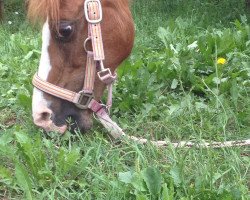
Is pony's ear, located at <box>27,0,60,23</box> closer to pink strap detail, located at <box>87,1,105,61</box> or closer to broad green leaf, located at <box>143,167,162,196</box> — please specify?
pink strap detail, located at <box>87,1,105,61</box>

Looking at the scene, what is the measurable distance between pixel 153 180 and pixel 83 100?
2.37ft

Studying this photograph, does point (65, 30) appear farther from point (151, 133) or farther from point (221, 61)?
point (221, 61)

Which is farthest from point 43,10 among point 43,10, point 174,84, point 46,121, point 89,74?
point 174,84

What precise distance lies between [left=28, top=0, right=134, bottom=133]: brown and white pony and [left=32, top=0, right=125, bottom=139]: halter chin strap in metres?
0.03

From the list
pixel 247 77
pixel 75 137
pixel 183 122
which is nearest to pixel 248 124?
pixel 183 122

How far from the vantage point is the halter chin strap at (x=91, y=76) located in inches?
96.0

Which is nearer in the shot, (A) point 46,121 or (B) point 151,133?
(A) point 46,121

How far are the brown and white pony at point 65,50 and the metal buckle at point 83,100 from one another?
3cm

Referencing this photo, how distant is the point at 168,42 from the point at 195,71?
860mm

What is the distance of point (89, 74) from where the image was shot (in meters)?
2.47

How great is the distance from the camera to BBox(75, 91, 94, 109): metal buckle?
8.14 feet

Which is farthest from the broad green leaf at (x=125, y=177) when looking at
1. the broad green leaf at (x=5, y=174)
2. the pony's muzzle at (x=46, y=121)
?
the pony's muzzle at (x=46, y=121)

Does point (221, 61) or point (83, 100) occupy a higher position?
point (83, 100)

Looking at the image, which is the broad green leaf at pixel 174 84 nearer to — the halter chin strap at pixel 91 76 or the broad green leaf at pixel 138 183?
the halter chin strap at pixel 91 76
